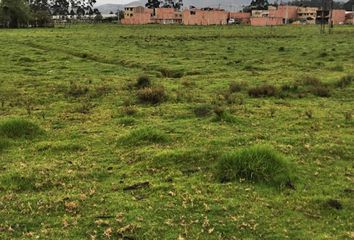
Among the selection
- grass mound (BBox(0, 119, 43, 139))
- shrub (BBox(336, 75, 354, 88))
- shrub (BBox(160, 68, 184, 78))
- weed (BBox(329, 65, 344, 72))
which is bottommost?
shrub (BBox(160, 68, 184, 78))

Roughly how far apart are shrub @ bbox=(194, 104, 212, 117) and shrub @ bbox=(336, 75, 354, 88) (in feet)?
23.3

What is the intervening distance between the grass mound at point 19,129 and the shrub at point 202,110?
14.5 ft

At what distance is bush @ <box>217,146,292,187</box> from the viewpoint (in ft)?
27.2

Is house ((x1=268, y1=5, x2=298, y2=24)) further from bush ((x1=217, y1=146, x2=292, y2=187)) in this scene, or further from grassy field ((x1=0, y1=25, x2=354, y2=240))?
bush ((x1=217, y1=146, x2=292, y2=187))

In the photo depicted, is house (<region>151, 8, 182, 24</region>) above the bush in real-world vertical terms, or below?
below

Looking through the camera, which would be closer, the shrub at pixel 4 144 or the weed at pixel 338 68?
the shrub at pixel 4 144

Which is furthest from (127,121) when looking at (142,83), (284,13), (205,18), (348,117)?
(284,13)

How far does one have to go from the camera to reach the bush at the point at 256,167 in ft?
27.2

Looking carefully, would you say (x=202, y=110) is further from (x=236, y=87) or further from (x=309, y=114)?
(x=236, y=87)

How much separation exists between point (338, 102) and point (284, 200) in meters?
9.14

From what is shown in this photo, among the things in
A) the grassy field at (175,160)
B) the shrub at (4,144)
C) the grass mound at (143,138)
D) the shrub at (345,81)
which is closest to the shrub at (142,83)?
the grassy field at (175,160)

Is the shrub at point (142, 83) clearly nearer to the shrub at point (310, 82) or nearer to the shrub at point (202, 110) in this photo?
the shrub at point (202, 110)

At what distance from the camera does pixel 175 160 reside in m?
9.40

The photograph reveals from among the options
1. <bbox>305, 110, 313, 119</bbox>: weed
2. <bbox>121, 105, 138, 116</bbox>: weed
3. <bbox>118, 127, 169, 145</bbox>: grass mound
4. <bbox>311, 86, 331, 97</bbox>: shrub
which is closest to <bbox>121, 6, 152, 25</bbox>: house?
<bbox>311, 86, 331, 97</bbox>: shrub
